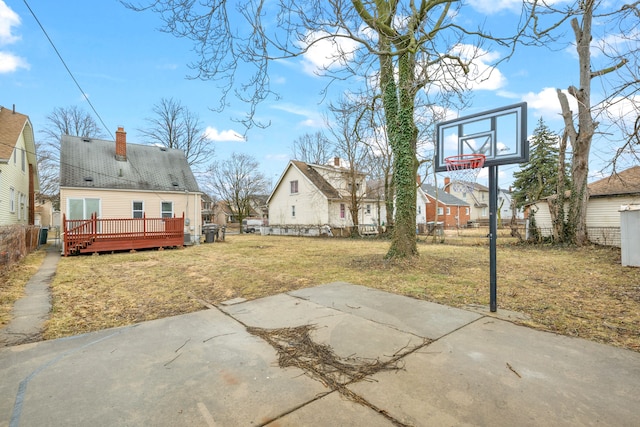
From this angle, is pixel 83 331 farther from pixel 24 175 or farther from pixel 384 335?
pixel 24 175

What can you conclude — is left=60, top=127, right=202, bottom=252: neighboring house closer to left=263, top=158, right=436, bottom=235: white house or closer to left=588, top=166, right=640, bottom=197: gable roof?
left=263, top=158, right=436, bottom=235: white house

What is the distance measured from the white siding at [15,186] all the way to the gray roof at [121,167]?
5.81 feet

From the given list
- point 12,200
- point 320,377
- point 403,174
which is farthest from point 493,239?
point 12,200

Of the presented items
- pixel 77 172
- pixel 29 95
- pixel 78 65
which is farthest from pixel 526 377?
pixel 77 172

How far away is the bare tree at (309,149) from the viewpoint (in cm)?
2916

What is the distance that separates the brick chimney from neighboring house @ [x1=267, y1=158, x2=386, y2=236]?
41.7 feet

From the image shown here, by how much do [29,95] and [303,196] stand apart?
59.2 ft

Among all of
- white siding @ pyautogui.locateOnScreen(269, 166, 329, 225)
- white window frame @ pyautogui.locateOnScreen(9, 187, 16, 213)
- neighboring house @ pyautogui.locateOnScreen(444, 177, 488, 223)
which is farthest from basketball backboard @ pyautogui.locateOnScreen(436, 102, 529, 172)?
neighboring house @ pyautogui.locateOnScreen(444, 177, 488, 223)

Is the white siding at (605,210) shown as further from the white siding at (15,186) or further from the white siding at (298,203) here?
the white siding at (15,186)

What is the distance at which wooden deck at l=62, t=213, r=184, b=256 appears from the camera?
1230 cm

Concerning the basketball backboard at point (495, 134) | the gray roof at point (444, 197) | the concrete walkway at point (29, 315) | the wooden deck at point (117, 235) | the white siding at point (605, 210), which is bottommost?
the concrete walkway at point (29, 315)

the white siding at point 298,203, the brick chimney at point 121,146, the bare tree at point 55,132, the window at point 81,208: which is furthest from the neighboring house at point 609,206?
the bare tree at point 55,132

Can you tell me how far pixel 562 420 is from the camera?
2.07 meters

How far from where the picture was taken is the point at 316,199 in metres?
25.4
